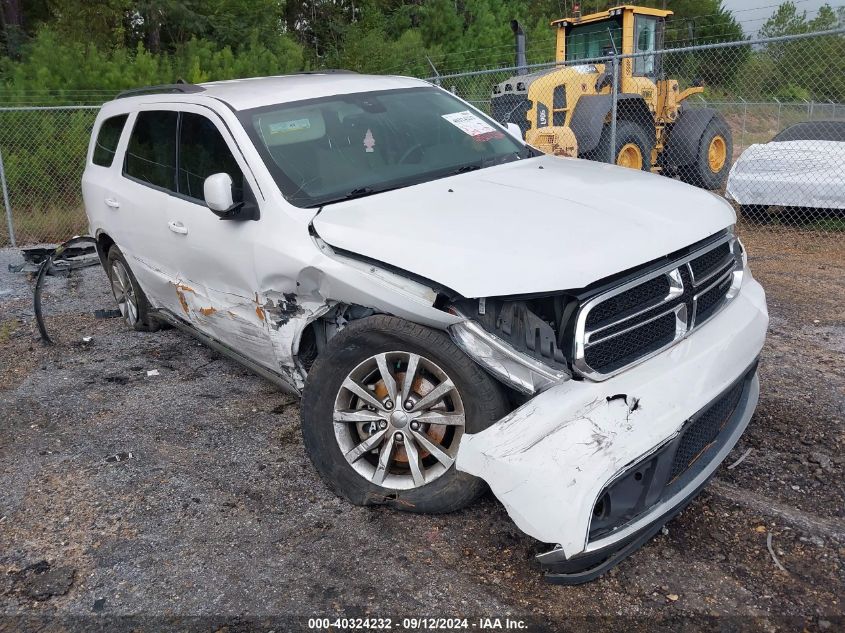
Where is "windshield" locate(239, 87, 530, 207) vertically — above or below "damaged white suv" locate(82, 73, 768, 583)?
above

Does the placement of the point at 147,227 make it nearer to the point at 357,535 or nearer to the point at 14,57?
the point at 357,535

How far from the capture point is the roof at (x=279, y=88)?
13.8 ft

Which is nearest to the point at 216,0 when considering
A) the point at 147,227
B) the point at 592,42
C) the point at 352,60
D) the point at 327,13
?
the point at 352,60

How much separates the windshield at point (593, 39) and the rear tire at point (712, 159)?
1933 millimetres

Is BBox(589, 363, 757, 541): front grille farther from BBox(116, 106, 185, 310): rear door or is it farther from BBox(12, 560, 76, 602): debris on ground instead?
BBox(116, 106, 185, 310): rear door

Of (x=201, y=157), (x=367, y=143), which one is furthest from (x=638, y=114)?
(x=201, y=157)

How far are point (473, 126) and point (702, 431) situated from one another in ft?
7.77

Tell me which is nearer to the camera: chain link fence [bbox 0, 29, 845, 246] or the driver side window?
chain link fence [bbox 0, 29, 845, 246]

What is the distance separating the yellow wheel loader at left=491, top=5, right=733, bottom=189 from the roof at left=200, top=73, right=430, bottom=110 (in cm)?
518

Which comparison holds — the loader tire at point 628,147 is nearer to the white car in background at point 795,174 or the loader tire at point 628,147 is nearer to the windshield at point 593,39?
the windshield at point 593,39

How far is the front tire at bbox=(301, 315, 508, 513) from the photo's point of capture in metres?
2.95

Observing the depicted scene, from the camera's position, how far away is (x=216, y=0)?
Result: 1820cm

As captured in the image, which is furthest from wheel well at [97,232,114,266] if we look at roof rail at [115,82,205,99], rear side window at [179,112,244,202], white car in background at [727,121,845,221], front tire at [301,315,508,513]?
white car in background at [727,121,845,221]

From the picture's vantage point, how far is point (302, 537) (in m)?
3.24
